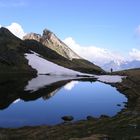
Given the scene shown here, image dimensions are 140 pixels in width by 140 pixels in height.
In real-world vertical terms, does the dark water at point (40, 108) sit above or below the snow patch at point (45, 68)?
below

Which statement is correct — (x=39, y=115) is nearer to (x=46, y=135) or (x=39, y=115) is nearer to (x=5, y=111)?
(x=5, y=111)

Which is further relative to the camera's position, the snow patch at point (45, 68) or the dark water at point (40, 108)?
the snow patch at point (45, 68)

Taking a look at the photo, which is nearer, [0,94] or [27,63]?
[0,94]

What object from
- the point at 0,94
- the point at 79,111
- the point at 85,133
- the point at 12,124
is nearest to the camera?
the point at 85,133

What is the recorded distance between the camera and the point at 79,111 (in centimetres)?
6469

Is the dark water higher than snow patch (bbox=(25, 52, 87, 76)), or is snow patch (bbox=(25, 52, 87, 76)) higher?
snow patch (bbox=(25, 52, 87, 76))

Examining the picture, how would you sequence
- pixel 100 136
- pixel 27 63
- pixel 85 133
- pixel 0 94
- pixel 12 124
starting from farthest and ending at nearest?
pixel 27 63 → pixel 0 94 → pixel 12 124 → pixel 85 133 → pixel 100 136

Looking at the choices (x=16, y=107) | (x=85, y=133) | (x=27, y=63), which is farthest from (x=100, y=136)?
(x=27, y=63)

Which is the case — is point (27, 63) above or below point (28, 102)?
above

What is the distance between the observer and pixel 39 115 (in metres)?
58.7

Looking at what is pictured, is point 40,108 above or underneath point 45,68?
underneath

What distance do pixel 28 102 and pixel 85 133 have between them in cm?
3852

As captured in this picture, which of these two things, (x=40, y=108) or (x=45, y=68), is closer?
(x=40, y=108)

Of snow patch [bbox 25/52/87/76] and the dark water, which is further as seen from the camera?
snow patch [bbox 25/52/87/76]
